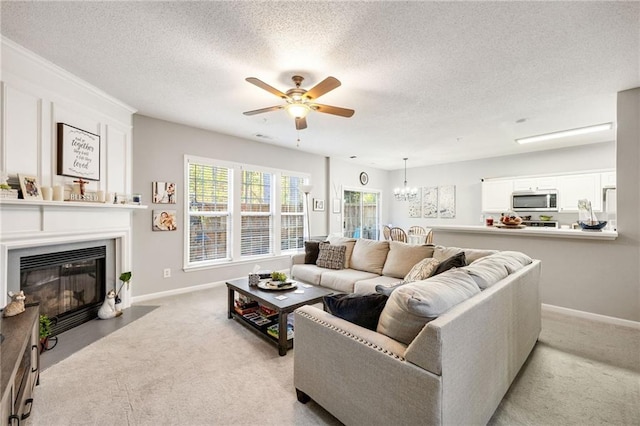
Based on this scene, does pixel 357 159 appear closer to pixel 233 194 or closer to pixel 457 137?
pixel 457 137

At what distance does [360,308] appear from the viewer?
1588 mm

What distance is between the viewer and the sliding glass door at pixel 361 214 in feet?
23.8

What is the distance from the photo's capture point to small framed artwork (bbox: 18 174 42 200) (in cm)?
232

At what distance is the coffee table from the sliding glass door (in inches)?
165

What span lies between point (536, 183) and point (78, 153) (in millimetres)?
7453

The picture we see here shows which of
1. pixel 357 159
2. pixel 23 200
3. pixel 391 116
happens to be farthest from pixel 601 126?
pixel 23 200

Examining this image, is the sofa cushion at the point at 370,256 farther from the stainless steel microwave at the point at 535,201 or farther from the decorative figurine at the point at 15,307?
the stainless steel microwave at the point at 535,201

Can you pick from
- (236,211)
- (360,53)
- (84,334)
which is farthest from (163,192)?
(360,53)

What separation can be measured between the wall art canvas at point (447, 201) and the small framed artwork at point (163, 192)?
246 inches

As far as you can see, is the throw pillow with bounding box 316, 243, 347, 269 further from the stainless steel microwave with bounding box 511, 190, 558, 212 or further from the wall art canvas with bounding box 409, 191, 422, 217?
the wall art canvas with bounding box 409, 191, 422, 217

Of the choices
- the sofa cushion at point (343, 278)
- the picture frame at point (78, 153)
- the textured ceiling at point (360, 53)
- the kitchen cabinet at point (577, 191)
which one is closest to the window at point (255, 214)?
the textured ceiling at point (360, 53)

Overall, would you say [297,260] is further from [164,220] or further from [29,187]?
[29,187]

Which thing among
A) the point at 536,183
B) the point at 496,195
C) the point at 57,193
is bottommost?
the point at 57,193

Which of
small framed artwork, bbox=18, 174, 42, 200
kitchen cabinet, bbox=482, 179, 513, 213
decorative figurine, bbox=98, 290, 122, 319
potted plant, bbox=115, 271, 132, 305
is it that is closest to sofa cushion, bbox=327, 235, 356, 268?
potted plant, bbox=115, 271, 132, 305
